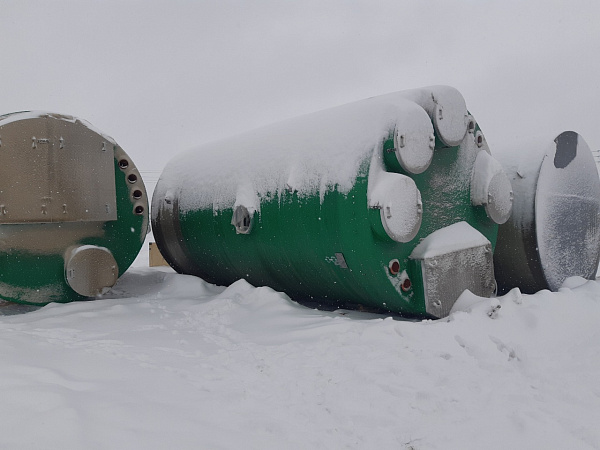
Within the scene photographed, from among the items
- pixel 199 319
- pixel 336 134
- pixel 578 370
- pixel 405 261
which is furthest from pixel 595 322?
pixel 199 319

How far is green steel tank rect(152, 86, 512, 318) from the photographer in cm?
404

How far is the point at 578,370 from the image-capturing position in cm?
315

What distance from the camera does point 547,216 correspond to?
207 inches

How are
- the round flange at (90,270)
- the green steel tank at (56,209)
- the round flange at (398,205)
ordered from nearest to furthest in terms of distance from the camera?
the round flange at (398,205) → the green steel tank at (56,209) → the round flange at (90,270)

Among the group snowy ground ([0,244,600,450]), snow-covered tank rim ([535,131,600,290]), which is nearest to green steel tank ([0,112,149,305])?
snowy ground ([0,244,600,450])

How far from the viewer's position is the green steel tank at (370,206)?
13.3ft

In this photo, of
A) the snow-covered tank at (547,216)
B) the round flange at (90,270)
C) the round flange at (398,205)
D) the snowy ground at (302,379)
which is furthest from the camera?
the snow-covered tank at (547,216)

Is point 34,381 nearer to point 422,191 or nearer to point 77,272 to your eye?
point 77,272

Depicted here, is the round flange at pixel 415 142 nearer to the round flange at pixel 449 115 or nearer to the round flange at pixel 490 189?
the round flange at pixel 449 115

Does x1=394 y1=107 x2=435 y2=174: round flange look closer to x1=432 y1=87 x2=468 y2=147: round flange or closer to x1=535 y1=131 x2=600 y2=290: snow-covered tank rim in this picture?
x1=432 y1=87 x2=468 y2=147: round flange

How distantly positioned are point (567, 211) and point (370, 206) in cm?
278

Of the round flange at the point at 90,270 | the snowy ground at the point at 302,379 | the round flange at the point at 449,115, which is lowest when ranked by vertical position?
the snowy ground at the point at 302,379

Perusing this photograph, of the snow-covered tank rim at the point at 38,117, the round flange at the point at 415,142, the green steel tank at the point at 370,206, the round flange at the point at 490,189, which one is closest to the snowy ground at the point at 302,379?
the green steel tank at the point at 370,206

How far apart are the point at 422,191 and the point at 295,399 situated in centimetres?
235
